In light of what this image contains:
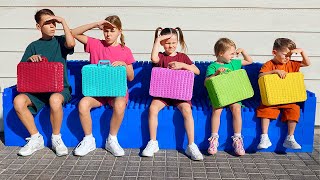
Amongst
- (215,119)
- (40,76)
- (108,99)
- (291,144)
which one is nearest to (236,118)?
(215,119)

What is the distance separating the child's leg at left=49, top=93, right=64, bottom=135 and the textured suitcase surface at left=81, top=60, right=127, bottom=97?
248 mm

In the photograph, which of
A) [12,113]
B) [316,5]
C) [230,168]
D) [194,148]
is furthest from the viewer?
[316,5]

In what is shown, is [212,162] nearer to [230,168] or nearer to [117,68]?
[230,168]

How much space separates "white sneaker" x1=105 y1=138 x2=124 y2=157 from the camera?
315cm

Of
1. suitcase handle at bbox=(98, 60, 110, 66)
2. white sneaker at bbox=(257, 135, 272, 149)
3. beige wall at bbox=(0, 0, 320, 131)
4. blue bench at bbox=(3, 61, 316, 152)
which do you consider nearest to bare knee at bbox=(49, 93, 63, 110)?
blue bench at bbox=(3, 61, 316, 152)

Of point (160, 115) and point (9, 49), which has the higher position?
point (9, 49)

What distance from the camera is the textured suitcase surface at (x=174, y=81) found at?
3180 mm

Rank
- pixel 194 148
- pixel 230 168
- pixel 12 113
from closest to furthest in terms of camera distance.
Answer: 1. pixel 230 168
2. pixel 194 148
3. pixel 12 113

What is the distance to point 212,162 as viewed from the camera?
304 cm

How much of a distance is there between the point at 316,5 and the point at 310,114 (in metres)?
1.37

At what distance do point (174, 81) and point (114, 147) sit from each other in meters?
0.78

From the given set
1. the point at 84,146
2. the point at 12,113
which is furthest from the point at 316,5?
the point at 12,113

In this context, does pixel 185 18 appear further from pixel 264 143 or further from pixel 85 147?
pixel 85 147

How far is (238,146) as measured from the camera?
125 inches
